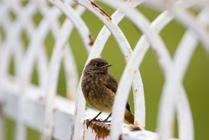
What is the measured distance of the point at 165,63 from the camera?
3615 mm

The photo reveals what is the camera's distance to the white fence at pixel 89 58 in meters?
3.51

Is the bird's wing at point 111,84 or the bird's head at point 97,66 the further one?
the bird's wing at point 111,84

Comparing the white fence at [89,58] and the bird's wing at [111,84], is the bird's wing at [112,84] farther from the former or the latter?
the white fence at [89,58]

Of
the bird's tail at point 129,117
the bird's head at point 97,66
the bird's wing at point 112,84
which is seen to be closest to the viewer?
the bird's tail at point 129,117

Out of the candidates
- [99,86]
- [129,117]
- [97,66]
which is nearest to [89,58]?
[97,66]

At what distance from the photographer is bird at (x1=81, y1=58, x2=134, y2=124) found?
4.82 meters

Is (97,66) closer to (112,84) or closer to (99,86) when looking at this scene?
(112,84)

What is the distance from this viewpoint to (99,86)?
5004mm

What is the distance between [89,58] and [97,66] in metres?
0.24

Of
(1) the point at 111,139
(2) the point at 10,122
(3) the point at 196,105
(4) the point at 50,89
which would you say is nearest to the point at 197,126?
(3) the point at 196,105

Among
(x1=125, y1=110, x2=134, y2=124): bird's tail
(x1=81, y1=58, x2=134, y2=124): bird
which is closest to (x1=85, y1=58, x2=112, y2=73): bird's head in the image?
(x1=81, y1=58, x2=134, y2=124): bird

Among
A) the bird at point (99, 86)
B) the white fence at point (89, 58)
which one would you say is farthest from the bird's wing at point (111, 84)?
the white fence at point (89, 58)

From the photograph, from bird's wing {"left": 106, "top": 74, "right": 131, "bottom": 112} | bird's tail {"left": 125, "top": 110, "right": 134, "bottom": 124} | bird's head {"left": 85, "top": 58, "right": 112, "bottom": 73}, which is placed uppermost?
bird's head {"left": 85, "top": 58, "right": 112, "bottom": 73}

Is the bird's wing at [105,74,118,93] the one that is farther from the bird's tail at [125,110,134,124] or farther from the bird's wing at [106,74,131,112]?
the bird's tail at [125,110,134,124]
